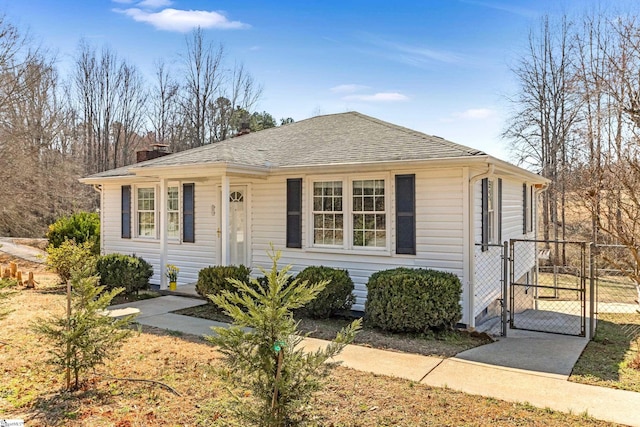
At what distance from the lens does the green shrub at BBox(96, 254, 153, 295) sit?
967cm

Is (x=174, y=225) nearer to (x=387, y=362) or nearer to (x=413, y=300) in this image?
(x=413, y=300)

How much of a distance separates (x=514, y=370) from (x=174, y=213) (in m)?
8.66

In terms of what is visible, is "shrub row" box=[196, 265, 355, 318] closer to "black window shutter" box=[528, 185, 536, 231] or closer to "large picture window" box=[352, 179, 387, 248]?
"large picture window" box=[352, 179, 387, 248]

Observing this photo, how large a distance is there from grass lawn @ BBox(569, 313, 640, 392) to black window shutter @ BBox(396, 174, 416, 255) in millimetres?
3134

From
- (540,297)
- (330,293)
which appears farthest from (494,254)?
(540,297)

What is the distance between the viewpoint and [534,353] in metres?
6.28

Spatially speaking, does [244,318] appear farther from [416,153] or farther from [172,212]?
[172,212]

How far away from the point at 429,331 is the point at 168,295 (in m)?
6.02

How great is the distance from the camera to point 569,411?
418 centimetres

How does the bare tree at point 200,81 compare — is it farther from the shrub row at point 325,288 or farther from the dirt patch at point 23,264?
the shrub row at point 325,288

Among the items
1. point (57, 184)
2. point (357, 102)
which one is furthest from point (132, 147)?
point (357, 102)

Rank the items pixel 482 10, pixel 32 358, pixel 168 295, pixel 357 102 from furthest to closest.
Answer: pixel 357 102
pixel 482 10
pixel 168 295
pixel 32 358

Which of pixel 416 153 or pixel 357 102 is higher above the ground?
pixel 357 102

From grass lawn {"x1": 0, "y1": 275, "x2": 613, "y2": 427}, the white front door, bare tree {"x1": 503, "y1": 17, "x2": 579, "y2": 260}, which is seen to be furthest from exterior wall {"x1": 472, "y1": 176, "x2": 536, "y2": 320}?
bare tree {"x1": 503, "y1": 17, "x2": 579, "y2": 260}
